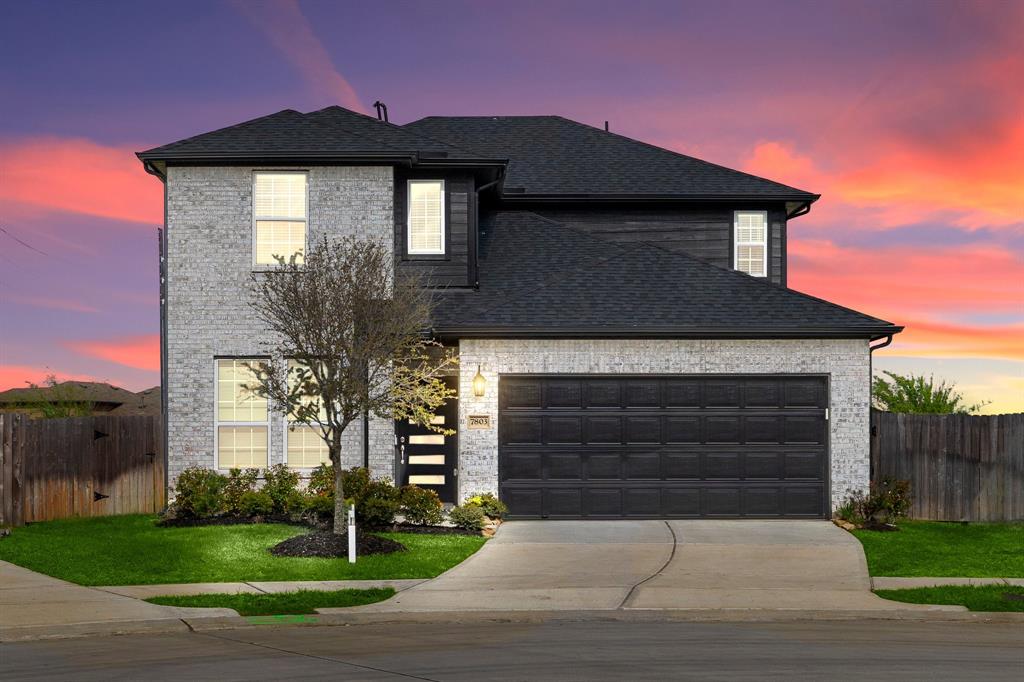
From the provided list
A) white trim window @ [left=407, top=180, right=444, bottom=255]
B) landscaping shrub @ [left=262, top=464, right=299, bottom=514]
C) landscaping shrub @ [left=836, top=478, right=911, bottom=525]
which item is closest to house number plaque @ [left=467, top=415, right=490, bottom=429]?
landscaping shrub @ [left=262, top=464, right=299, bottom=514]

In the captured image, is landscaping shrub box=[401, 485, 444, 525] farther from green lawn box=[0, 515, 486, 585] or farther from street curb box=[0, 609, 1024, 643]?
street curb box=[0, 609, 1024, 643]

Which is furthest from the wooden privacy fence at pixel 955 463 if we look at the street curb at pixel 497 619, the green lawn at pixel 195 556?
the street curb at pixel 497 619

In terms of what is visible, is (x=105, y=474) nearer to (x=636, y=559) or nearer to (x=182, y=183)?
(x=182, y=183)

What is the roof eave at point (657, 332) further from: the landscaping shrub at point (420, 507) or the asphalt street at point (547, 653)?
the asphalt street at point (547, 653)

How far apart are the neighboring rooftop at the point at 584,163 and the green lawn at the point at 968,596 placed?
13.1 metres

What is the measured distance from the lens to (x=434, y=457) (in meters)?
22.7

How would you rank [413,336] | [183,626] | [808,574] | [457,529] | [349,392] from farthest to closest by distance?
[457,529]
[413,336]
[349,392]
[808,574]
[183,626]

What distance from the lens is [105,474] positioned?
2292 cm

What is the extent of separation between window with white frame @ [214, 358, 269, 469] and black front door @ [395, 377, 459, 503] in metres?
2.84

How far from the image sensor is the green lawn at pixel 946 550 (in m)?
16.2

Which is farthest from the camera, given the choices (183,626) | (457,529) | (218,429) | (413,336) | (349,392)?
(218,429)

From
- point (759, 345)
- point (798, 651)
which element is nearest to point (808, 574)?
point (798, 651)

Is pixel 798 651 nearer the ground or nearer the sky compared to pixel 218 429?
nearer the ground

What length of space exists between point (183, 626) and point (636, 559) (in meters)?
7.28
